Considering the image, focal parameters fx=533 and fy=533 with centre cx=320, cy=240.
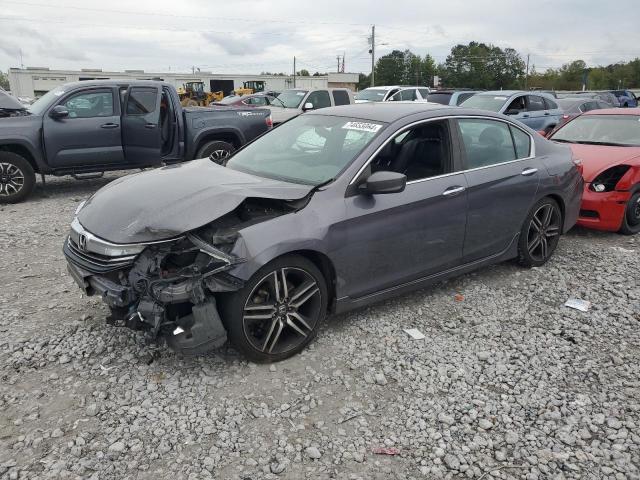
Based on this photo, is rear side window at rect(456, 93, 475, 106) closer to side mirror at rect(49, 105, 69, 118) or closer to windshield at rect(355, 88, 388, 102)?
windshield at rect(355, 88, 388, 102)

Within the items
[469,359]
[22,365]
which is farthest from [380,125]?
[22,365]

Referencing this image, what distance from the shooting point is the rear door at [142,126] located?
8.99 meters

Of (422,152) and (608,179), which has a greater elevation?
(422,152)

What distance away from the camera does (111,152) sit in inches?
353

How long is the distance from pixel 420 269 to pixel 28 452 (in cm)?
298

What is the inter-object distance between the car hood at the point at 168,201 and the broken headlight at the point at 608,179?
4.60m

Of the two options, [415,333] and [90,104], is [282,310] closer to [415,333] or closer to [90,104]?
[415,333]

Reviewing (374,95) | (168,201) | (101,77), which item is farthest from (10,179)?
(101,77)

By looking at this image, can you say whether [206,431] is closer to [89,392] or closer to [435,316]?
[89,392]

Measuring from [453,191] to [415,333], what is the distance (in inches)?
48.9

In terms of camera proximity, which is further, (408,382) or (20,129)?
(20,129)

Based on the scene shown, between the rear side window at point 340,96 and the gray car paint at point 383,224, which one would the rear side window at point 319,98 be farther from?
the gray car paint at point 383,224

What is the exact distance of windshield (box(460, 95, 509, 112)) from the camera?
13.6 metres

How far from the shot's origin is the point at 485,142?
499 centimetres
